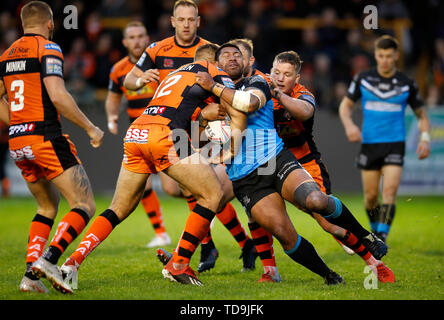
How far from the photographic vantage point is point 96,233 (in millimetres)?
6195

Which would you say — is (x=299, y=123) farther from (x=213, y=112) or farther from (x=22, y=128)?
(x=22, y=128)

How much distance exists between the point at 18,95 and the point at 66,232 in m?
1.42

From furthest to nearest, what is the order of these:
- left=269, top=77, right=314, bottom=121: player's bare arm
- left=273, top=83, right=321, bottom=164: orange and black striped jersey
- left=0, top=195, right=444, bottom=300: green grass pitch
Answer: left=273, top=83, right=321, bottom=164: orange and black striped jersey
left=269, top=77, right=314, bottom=121: player's bare arm
left=0, top=195, right=444, bottom=300: green grass pitch

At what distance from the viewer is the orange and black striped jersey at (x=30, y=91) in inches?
243

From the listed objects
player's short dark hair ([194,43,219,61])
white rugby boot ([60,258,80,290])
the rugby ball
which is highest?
player's short dark hair ([194,43,219,61])

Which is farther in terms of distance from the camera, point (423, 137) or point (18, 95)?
point (423, 137)

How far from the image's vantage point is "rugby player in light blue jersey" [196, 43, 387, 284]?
5922mm

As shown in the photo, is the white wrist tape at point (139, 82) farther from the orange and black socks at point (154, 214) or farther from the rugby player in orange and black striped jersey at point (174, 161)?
the orange and black socks at point (154, 214)

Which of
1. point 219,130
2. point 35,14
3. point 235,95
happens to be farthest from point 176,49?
point 235,95

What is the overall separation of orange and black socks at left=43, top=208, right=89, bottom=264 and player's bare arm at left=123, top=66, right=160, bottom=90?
6.27 feet

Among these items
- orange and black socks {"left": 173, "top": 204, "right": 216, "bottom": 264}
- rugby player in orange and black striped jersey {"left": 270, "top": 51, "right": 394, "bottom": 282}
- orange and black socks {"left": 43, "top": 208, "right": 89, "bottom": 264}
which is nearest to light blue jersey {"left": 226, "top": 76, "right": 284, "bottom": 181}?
rugby player in orange and black striped jersey {"left": 270, "top": 51, "right": 394, "bottom": 282}

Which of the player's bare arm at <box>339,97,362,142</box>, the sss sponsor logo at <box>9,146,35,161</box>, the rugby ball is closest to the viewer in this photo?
the sss sponsor logo at <box>9,146,35,161</box>

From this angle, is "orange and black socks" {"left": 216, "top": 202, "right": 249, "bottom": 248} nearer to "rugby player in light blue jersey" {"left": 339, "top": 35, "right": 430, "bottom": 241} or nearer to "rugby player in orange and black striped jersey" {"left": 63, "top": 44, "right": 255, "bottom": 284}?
"rugby player in orange and black striped jersey" {"left": 63, "top": 44, "right": 255, "bottom": 284}

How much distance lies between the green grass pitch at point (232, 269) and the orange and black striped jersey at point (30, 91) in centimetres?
150
